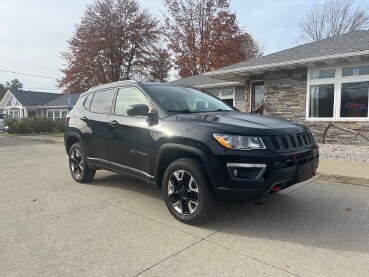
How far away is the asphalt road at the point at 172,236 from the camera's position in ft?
9.45

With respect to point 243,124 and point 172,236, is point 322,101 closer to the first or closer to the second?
point 243,124

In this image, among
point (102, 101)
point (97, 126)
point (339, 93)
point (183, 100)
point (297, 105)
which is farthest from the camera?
point (297, 105)

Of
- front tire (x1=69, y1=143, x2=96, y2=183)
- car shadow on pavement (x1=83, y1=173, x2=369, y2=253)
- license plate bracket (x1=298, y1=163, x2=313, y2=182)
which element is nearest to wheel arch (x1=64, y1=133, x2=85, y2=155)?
front tire (x1=69, y1=143, x2=96, y2=183)

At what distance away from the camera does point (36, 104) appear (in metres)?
40.6

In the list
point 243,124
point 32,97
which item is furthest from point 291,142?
point 32,97

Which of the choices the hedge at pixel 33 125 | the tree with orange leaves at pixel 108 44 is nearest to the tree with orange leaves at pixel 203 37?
the tree with orange leaves at pixel 108 44

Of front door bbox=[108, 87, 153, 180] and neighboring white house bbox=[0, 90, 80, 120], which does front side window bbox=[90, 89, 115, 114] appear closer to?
front door bbox=[108, 87, 153, 180]

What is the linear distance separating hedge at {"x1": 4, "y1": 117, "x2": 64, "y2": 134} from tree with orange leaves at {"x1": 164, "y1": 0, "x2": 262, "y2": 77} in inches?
537

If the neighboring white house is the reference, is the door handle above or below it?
below

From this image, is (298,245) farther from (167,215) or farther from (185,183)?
(167,215)

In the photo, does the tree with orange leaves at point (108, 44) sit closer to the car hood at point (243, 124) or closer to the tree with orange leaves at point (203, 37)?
the tree with orange leaves at point (203, 37)

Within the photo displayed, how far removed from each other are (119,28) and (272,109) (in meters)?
23.9

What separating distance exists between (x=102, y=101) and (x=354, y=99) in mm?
8720

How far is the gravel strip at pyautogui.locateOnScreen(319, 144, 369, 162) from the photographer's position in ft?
26.4
